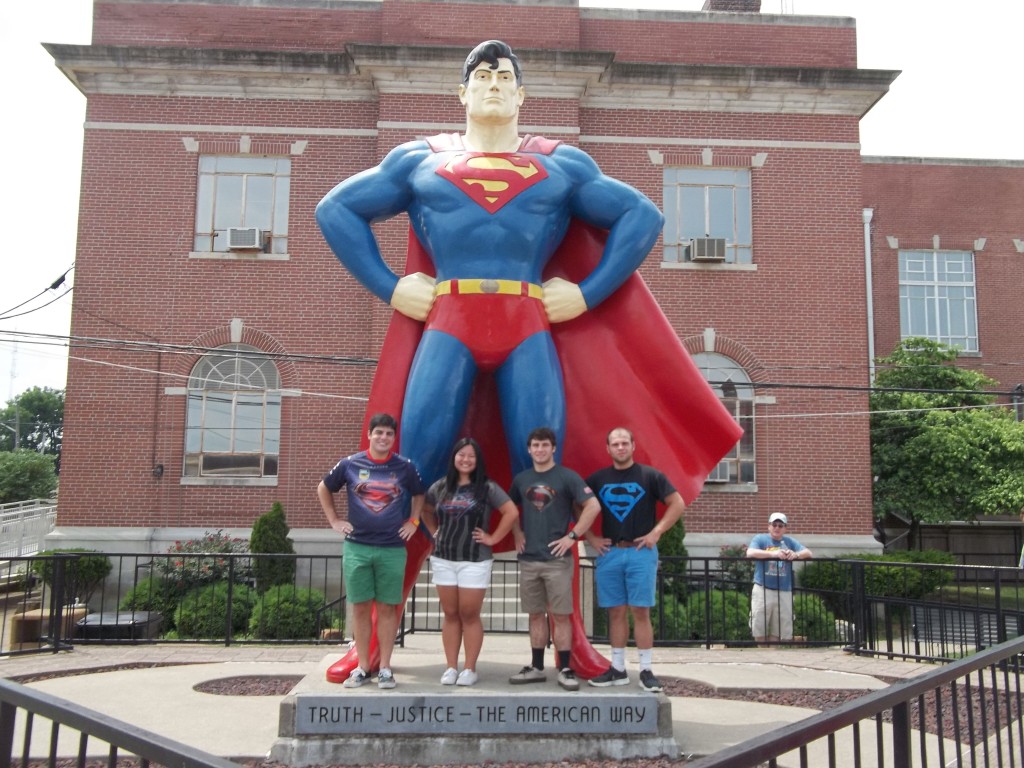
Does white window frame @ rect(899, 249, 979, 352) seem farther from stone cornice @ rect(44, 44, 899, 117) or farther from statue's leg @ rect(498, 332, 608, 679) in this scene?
statue's leg @ rect(498, 332, 608, 679)

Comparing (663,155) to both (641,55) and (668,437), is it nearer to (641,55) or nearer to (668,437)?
(641,55)

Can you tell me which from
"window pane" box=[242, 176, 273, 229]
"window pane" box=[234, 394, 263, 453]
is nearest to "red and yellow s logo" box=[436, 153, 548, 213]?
"window pane" box=[234, 394, 263, 453]

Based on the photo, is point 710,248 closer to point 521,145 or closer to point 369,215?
point 521,145

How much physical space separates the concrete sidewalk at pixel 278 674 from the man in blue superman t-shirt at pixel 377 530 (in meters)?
0.30

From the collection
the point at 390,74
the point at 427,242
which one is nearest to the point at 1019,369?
the point at 390,74

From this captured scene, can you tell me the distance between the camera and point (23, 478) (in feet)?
112

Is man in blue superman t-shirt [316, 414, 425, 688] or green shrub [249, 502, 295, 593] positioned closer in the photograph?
man in blue superman t-shirt [316, 414, 425, 688]

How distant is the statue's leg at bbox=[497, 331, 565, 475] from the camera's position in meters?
5.09

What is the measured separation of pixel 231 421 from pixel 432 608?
221 inches

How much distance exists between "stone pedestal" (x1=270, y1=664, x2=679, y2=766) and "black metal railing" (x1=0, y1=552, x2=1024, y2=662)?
3.52 meters

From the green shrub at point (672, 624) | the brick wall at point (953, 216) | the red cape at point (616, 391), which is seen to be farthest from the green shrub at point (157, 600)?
the brick wall at point (953, 216)

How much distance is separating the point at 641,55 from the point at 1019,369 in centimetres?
1444

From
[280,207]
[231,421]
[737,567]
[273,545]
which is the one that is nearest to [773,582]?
[737,567]

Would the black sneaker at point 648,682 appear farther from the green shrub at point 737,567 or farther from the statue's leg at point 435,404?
the green shrub at point 737,567
